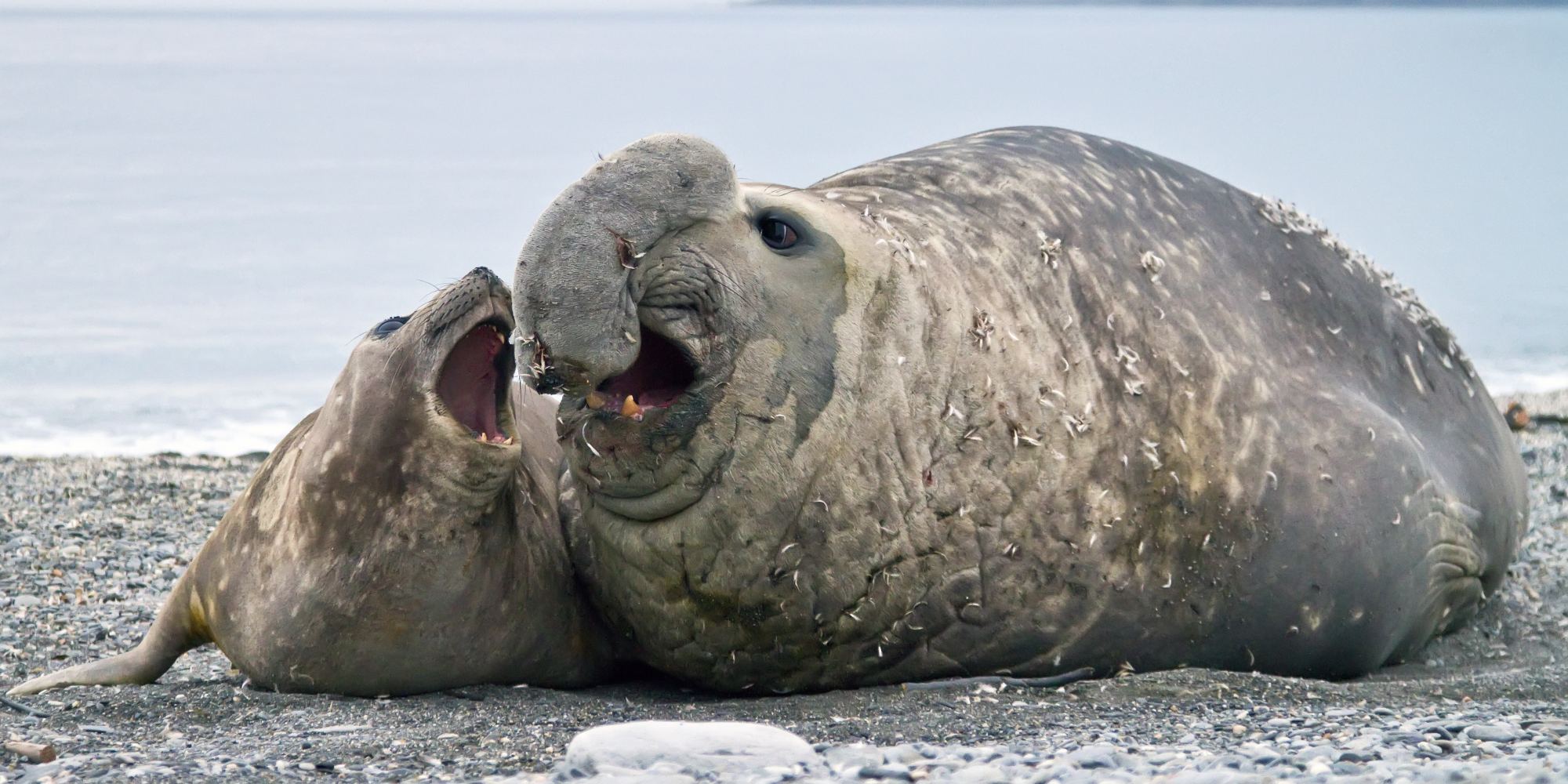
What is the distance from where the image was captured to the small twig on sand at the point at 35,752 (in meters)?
3.41

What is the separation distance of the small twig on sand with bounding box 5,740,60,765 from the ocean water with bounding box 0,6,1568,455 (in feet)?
9.18

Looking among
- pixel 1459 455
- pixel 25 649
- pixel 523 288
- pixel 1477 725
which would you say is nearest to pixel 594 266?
pixel 523 288

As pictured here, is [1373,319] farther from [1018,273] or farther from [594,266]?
[594,266]

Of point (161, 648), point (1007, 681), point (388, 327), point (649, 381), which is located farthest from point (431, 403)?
point (1007, 681)

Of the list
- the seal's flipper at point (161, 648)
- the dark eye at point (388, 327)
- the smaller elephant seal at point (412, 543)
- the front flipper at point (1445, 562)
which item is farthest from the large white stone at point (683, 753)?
the front flipper at point (1445, 562)

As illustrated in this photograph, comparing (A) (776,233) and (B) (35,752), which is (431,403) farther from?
(B) (35,752)

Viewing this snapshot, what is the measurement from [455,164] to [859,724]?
24.5 metres

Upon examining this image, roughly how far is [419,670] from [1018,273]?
1669 mm

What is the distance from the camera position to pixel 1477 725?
351 cm

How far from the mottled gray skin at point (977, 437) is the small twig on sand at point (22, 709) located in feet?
4.01

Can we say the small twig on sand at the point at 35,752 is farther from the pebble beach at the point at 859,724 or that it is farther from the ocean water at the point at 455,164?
the ocean water at the point at 455,164

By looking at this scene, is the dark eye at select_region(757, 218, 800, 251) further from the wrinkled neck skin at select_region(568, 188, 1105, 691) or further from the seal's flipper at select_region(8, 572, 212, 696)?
the seal's flipper at select_region(8, 572, 212, 696)

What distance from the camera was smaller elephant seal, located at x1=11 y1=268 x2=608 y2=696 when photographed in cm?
397

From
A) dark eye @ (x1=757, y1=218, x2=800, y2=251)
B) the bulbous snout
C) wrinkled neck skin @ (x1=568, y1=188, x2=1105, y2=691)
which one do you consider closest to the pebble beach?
wrinkled neck skin @ (x1=568, y1=188, x2=1105, y2=691)
